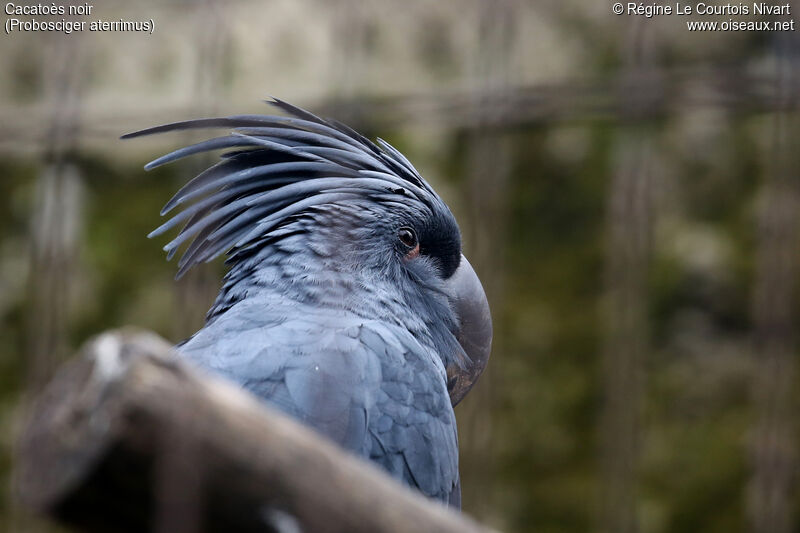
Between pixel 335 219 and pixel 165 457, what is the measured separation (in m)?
1.79

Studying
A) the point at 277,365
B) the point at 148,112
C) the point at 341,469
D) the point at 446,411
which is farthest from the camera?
the point at 148,112

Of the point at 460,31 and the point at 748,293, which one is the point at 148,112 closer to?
the point at 460,31

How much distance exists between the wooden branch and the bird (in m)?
1.11

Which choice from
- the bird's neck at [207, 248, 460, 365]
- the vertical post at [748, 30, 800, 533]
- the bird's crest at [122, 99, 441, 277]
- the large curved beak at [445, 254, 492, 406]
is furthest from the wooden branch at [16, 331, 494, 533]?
the large curved beak at [445, 254, 492, 406]

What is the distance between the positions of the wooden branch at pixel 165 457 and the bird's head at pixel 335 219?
1578 mm

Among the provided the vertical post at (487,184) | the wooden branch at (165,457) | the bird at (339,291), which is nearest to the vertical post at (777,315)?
the vertical post at (487,184)

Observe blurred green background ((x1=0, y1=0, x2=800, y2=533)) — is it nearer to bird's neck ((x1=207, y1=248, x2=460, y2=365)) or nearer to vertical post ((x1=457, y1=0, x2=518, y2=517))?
vertical post ((x1=457, y1=0, x2=518, y2=517))

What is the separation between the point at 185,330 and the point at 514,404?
3545mm

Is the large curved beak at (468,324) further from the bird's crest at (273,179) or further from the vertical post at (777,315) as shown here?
the vertical post at (777,315)

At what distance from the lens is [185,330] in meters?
2.31

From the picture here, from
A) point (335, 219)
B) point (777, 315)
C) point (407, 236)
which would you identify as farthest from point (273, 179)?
point (777, 315)

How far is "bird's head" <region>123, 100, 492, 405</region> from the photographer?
8.98 ft

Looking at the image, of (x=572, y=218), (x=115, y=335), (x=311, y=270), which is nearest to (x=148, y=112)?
(x=572, y=218)

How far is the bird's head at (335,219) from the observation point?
274 centimetres
